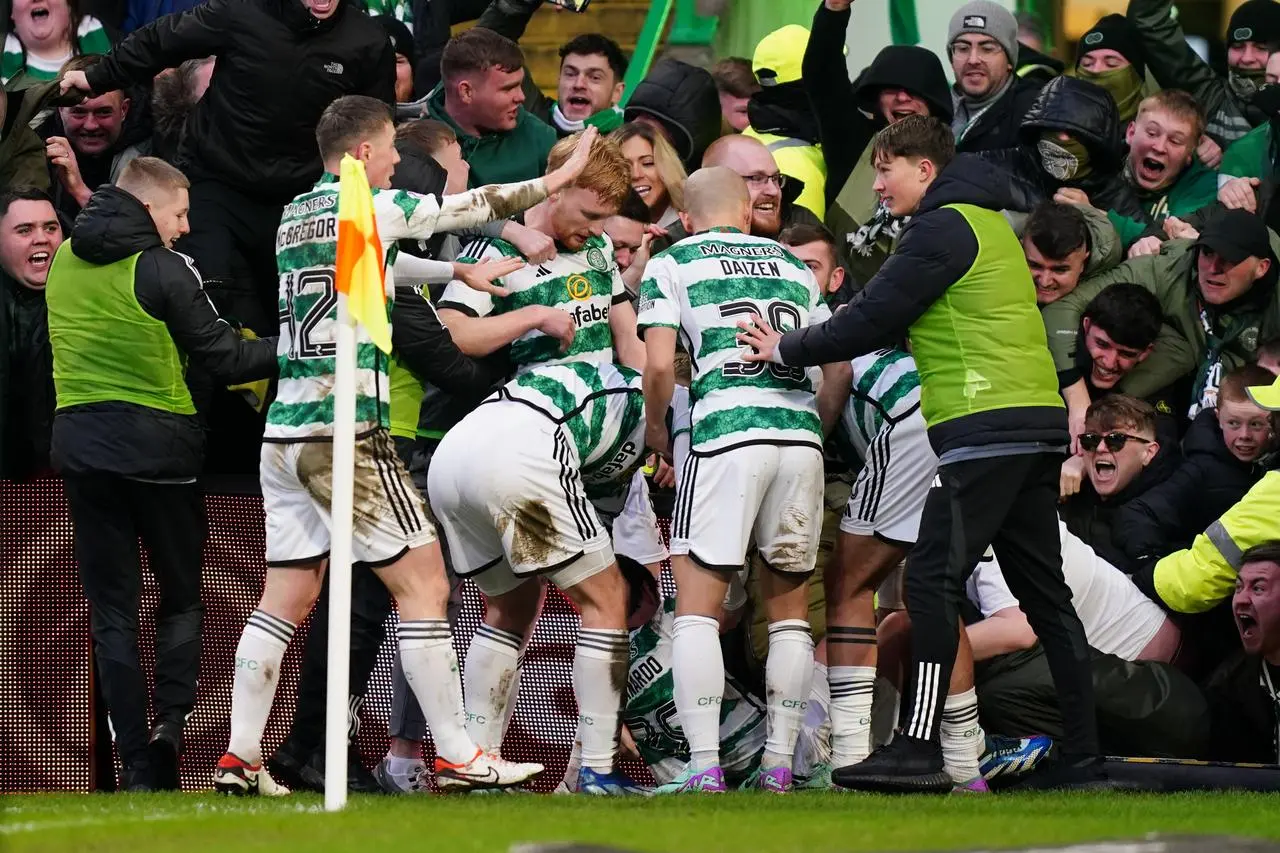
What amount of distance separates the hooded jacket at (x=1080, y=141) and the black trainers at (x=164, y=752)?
4575mm

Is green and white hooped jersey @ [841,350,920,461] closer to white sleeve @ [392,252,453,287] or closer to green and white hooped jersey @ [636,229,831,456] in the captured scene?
green and white hooped jersey @ [636,229,831,456]

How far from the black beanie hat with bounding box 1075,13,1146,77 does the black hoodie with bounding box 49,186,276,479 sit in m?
5.14

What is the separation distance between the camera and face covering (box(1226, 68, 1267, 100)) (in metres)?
10.4

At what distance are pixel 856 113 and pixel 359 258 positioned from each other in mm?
4680

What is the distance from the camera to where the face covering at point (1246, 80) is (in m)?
10.4

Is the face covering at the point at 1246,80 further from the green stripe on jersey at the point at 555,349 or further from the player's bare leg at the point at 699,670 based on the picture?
the player's bare leg at the point at 699,670

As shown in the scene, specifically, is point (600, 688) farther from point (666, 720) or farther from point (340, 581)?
point (340, 581)

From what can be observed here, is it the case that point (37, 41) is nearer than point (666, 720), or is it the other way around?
point (666, 720)

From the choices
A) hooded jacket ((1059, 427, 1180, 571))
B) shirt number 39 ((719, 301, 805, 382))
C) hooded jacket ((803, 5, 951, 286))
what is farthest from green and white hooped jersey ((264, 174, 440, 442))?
hooded jacket ((1059, 427, 1180, 571))

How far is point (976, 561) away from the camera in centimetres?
702

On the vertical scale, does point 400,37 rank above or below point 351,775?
above

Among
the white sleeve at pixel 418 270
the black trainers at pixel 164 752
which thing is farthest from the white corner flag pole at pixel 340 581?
the black trainers at pixel 164 752

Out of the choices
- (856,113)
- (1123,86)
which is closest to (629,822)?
(856,113)

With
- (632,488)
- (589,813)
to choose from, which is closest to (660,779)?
(632,488)
